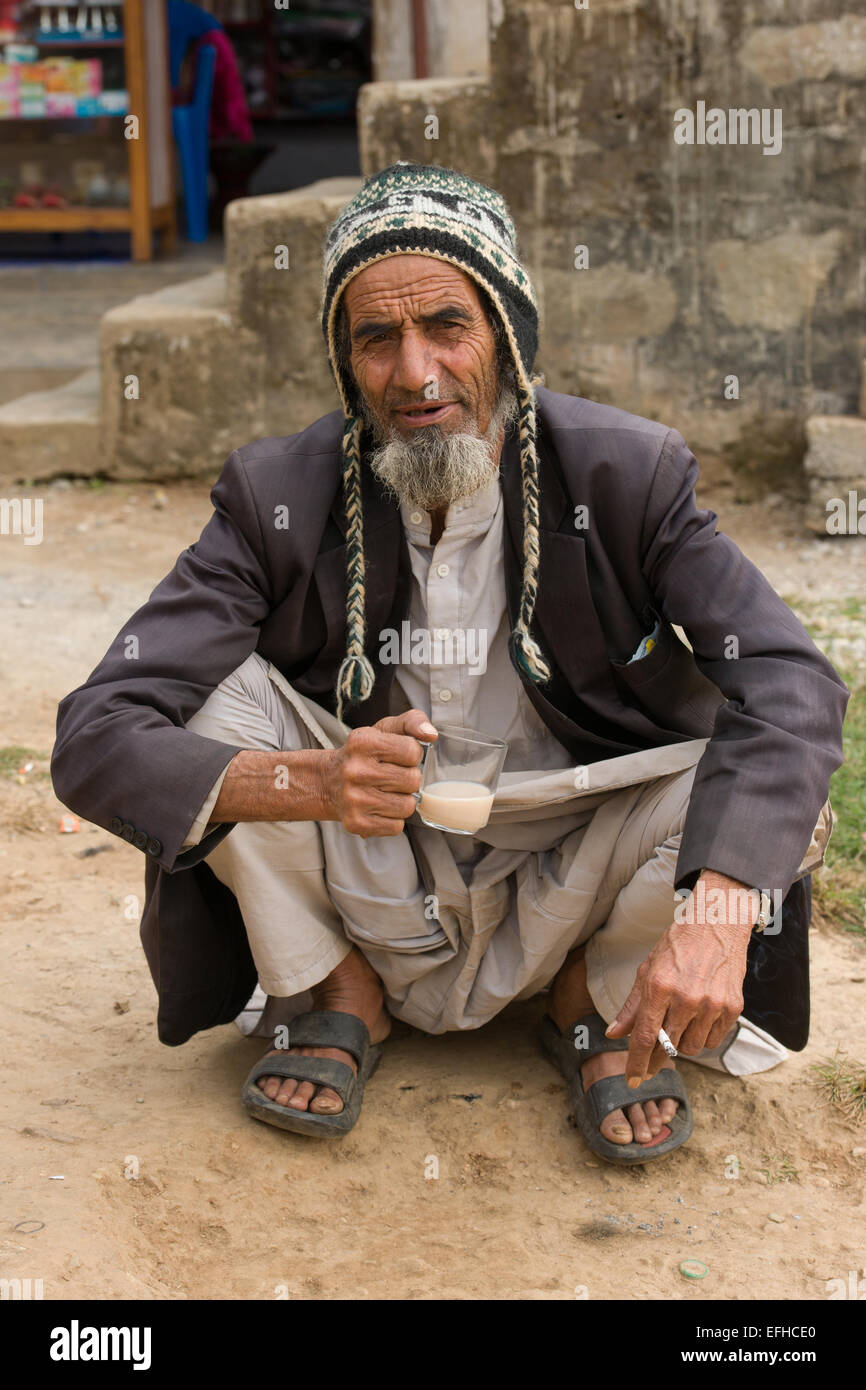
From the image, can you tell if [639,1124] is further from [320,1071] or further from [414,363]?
[414,363]

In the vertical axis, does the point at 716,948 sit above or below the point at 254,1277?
above

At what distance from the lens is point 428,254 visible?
2.49 metres

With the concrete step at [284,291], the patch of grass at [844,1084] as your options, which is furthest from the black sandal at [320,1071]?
the concrete step at [284,291]

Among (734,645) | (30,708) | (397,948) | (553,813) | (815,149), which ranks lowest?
(30,708)

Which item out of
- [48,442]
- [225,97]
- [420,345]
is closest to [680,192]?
[48,442]

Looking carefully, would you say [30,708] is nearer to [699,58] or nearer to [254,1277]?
[254,1277]

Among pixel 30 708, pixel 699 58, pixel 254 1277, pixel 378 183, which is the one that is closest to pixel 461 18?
pixel 699 58

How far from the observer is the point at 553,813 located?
2.59m

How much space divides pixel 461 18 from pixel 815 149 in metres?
3.50

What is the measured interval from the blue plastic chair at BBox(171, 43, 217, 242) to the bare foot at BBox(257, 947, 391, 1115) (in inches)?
295

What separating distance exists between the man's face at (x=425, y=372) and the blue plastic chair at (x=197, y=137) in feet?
23.3

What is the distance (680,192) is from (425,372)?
333cm

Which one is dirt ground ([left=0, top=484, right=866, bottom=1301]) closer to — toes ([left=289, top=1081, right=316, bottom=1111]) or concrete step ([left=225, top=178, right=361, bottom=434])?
toes ([left=289, top=1081, right=316, bottom=1111])

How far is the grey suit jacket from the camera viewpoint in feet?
7.49
